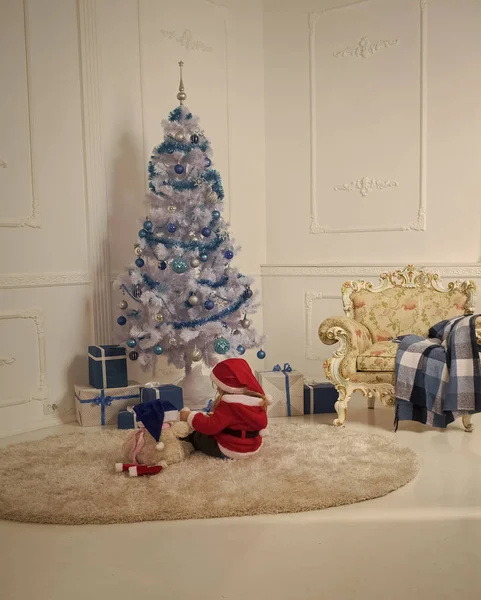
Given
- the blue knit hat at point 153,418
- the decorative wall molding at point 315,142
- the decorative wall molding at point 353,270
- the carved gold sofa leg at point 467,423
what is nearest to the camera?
the blue knit hat at point 153,418

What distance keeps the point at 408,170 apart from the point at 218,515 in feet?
11.9

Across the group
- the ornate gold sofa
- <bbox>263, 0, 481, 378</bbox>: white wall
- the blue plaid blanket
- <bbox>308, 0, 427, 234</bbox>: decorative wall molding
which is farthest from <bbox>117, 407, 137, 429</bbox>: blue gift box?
<bbox>308, 0, 427, 234</bbox>: decorative wall molding

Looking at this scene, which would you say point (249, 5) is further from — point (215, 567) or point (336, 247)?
point (215, 567)

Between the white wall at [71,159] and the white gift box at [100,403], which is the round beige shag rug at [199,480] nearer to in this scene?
the white gift box at [100,403]

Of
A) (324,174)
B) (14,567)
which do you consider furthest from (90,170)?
(14,567)

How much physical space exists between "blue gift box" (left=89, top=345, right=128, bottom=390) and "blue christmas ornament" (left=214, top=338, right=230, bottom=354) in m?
0.65

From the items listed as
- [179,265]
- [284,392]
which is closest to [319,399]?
[284,392]

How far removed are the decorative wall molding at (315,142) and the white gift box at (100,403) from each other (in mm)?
2374

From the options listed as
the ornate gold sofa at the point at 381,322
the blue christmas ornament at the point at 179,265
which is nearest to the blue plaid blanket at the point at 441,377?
the ornate gold sofa at the point at 381,322

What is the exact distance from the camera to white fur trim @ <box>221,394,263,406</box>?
3.62 metres

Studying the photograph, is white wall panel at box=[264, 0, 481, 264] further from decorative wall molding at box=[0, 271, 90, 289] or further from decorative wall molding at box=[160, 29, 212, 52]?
decorative wall molding at box=[0, 271, 90, 289]

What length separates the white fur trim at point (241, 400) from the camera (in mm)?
3623

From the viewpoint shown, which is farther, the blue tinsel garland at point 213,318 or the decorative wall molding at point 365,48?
the decorative wall molding at point 365,48

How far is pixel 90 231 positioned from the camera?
16.3 ft
